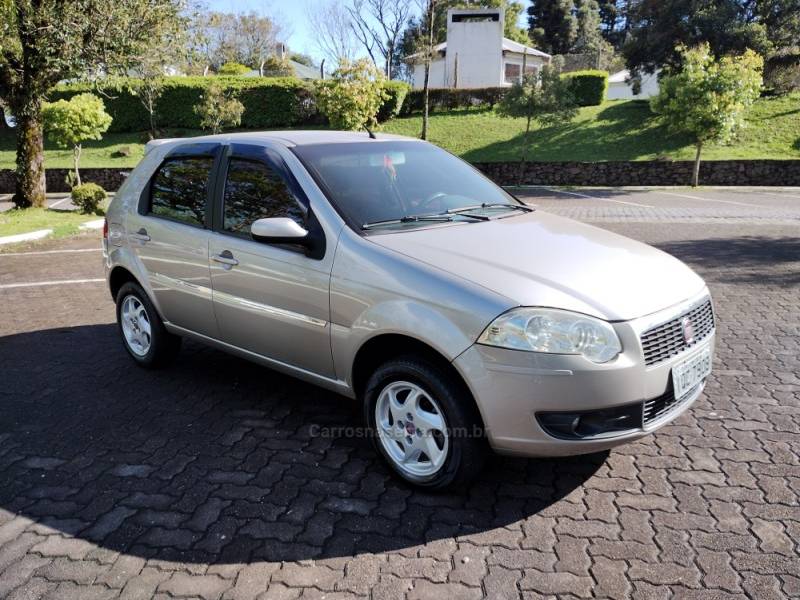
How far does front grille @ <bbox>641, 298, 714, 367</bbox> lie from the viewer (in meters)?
2.96

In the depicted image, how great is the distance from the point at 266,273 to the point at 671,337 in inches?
90.1

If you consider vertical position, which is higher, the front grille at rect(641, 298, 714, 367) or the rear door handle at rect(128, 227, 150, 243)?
the rear door handle at rect(128, 227, 150, 243)

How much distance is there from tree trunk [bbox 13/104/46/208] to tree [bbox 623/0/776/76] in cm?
2687

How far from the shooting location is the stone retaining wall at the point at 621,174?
24.3 meters

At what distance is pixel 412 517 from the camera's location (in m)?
3.17

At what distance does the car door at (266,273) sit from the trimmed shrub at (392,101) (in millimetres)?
30470

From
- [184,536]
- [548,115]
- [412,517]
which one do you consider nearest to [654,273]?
[412,517]

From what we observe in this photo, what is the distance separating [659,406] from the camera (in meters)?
3.07

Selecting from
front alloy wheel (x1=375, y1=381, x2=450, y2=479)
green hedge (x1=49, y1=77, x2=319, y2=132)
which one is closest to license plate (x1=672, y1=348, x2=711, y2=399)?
front alloy wheel (x1=375, y1=381, x2=450, y2=479)

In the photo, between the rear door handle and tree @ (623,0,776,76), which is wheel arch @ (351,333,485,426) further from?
tree @ (623,0,776,76)

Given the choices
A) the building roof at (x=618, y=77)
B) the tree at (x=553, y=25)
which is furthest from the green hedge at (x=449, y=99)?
the tree at (x=553, y=25)

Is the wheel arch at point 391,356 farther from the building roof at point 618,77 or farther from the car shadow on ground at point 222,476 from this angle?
the building roof at point 618,77

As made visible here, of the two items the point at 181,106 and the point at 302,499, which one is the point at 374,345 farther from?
the point at 181,106

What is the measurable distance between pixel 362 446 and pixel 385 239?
133 centimetres
